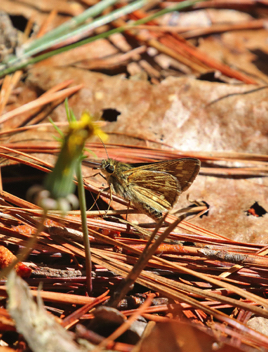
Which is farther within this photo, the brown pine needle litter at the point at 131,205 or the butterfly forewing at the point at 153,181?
the butterfly forewing at the point at 153,181

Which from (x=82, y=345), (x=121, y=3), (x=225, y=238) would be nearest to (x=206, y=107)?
(x=225, y=238)

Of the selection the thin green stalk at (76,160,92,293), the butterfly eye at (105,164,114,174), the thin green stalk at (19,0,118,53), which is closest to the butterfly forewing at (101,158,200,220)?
the butterfly eye at (105,164,114,174)

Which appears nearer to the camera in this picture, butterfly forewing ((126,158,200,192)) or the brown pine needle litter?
the brown pine needle litter

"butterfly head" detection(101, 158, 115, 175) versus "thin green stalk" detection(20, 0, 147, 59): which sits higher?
"thin green stalk" detection(20, 0, 147, 59)

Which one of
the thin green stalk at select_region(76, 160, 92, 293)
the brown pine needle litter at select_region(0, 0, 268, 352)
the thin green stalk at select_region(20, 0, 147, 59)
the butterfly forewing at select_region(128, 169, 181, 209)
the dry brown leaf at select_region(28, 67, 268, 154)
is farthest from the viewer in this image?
the thin green stalk at select_region(20, 0, 147, 59)

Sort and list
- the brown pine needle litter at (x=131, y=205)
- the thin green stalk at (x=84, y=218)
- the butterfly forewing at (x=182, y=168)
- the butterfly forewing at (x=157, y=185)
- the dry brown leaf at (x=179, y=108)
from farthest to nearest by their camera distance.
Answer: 1. the dry brown leaf at (x=179, y=108)
2. the butterfly forewing at (x=157, y=185)
3. the butterfly forewing at (x=182, y=168)
4. the brown pine needle litter at (x=131, y=205)
5. the thin green stalk at (x=84, y=218)

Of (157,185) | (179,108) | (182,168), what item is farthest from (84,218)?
(179,108)

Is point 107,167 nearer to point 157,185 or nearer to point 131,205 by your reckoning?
point 131,205

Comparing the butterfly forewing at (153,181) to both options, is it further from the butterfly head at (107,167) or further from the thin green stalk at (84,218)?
the thin green stalk at (84,218)

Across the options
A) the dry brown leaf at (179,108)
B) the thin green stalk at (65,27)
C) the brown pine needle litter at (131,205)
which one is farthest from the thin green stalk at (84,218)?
the thin green stalk at (65,27)

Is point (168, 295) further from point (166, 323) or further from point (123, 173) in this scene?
point (123, 173)

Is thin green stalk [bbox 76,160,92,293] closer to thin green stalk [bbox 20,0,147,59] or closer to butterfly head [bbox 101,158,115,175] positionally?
butterfly head [bbox 101,158,115,175]
